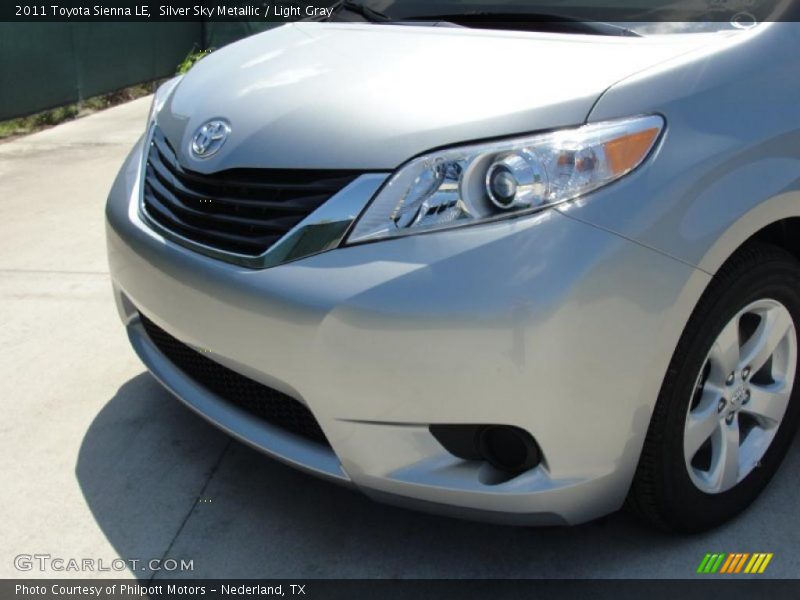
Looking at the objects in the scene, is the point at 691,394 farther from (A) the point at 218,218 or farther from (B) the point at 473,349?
(A) the point at 218,218

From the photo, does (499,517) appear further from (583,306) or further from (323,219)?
(323,219)

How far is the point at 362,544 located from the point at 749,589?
99 cm

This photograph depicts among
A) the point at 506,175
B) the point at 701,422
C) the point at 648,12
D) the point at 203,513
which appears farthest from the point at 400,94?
the point at 203,513

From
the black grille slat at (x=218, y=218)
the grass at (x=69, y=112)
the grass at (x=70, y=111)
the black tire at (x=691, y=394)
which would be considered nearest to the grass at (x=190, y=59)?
the grass at (x=70, y=111)

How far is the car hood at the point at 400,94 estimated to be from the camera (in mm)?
2012

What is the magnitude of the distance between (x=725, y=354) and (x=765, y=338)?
0.68 ft

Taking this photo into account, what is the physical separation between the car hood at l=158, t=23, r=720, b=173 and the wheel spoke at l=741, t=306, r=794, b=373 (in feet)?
2.38

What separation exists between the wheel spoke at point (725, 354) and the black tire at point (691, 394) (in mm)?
52

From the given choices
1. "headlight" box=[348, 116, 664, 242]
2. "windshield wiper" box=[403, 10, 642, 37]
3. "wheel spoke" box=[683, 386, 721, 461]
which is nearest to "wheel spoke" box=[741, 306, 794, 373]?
"wheel spoke" box=[683, 386, 721, 461]

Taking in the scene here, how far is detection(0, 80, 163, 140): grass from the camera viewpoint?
7.37m

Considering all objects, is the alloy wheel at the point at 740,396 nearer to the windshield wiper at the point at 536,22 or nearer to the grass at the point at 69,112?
the windshield wiper at the point at 536,22

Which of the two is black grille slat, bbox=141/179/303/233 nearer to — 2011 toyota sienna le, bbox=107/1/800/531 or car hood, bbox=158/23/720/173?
2011 toyota sienna le, bbox=107/1/800/531

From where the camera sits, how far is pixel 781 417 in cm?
254

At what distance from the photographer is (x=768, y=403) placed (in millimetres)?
2469
